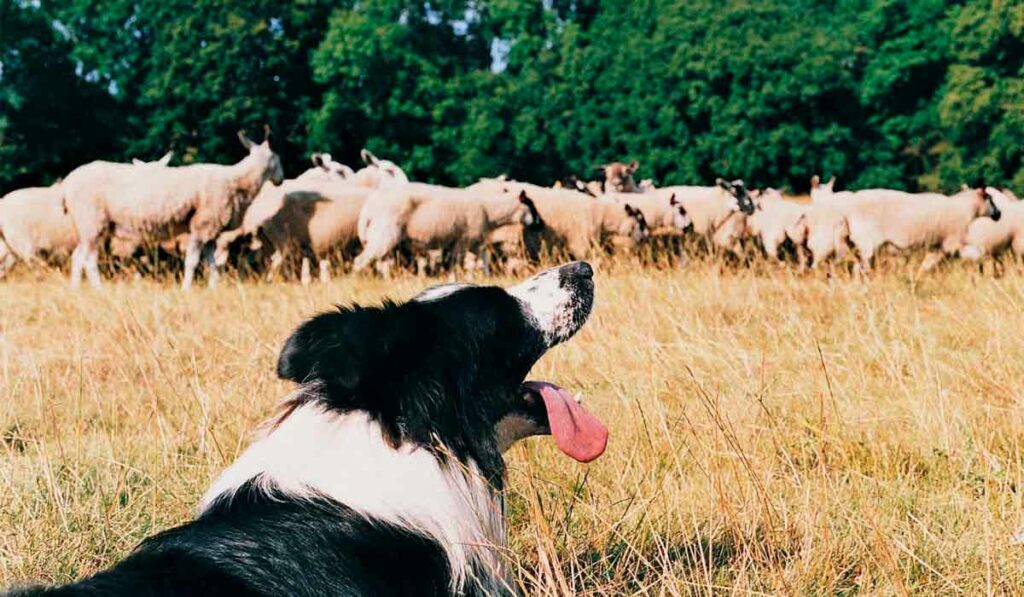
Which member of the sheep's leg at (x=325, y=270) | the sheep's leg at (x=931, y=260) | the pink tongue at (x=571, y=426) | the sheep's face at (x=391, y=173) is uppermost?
the sheep's face at (x=391, y=173)

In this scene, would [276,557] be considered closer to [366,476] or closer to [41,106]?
[366,476]

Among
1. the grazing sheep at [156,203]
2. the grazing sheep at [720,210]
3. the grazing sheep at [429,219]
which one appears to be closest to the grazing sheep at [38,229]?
the grazing sheep at [156,203]

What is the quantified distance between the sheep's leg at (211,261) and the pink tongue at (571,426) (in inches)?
431

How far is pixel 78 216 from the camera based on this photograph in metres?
13.7

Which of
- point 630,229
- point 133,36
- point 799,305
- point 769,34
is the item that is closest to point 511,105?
point 769,34

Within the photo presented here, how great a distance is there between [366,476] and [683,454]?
2.52 metres

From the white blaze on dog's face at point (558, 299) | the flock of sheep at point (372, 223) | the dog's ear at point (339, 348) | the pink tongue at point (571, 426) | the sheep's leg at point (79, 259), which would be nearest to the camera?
the dog's ear at point (339, 348)

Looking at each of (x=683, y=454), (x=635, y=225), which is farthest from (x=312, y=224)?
(x=683, y=454)

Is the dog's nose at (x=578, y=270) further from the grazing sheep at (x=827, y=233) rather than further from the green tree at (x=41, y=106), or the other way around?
the green tree at (x=41, y=106)

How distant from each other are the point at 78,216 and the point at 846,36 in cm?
3655

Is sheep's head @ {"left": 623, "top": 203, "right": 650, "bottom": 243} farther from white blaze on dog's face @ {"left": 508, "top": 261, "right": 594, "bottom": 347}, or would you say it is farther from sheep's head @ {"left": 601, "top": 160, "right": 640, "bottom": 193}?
white blaze on dog's face @ {"left": 508, "top": 261, "right": 594, "bottom": 347}

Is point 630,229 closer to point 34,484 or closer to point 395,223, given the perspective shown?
point 395,223

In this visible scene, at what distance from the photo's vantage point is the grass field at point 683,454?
3477 millimetres

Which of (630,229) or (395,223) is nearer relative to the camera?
(395,223)
